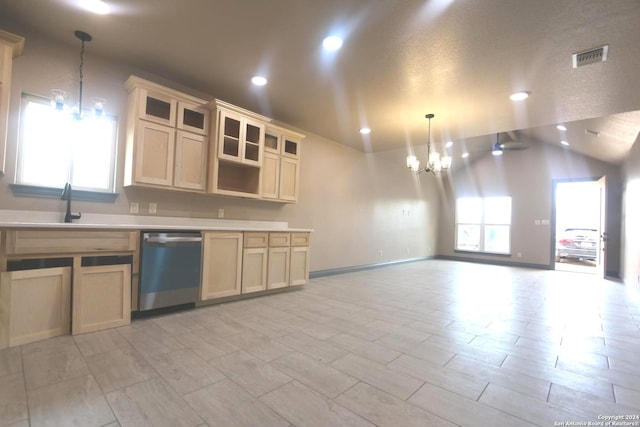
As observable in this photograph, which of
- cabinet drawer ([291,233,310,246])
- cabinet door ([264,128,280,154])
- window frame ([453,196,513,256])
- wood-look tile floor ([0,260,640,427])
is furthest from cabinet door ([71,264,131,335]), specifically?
window frame ([453,196,513,256])

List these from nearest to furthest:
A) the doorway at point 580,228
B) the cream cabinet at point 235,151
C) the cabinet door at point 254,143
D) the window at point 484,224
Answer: the cream cabinet at point 235,151 < the cabinet door at point 254,143 < the doorway at point 580,228 < the window at point 484,224

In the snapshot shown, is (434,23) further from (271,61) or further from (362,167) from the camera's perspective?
(362,167)

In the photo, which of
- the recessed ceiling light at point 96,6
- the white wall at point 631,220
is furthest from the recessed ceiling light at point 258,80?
the white wall at point 631,220

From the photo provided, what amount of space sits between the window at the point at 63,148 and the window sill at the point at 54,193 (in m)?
0.05

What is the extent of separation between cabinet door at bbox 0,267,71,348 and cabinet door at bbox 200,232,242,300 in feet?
3.83

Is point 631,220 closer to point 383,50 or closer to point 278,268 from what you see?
point 383,50

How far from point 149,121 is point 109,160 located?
59cm

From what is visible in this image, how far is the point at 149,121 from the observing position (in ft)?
10.00

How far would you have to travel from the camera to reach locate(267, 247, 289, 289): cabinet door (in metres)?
3.95

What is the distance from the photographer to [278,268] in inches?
159

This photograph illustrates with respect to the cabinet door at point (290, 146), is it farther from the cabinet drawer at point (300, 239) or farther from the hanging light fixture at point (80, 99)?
the hanging light fixture at point (80, 99)

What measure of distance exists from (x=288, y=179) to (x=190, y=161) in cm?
148

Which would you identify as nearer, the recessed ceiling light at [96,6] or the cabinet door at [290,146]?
the recessed ceiling light at [96,6]

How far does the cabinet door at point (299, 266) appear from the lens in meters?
4.25
